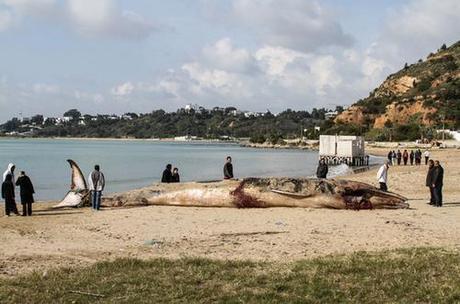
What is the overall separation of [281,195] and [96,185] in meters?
6.53

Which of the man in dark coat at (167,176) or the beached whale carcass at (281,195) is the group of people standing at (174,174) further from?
the beached whale carcass at (281,195)

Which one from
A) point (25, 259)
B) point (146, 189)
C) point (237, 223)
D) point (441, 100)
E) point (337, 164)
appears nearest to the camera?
point (25, 259)

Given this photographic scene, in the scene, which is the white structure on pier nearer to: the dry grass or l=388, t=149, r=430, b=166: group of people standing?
l=388, t=149, r=430, b=166: group of people standing

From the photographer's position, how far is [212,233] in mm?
15094

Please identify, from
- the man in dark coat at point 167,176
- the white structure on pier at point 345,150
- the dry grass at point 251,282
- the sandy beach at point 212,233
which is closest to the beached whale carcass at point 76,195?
the sandy beach at point 212,233

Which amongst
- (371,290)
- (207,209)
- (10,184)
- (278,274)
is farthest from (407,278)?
(10,184)

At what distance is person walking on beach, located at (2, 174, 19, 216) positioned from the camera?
753 inches

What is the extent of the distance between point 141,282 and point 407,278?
12.5ft

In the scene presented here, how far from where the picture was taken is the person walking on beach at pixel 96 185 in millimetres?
20609

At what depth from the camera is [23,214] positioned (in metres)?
20.0

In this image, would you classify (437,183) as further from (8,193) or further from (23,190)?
(8,193)

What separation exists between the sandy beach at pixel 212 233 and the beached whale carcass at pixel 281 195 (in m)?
0.59

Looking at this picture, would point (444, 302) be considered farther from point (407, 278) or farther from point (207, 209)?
point (207, 209)

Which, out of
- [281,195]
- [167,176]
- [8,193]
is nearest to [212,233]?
[281,195]
